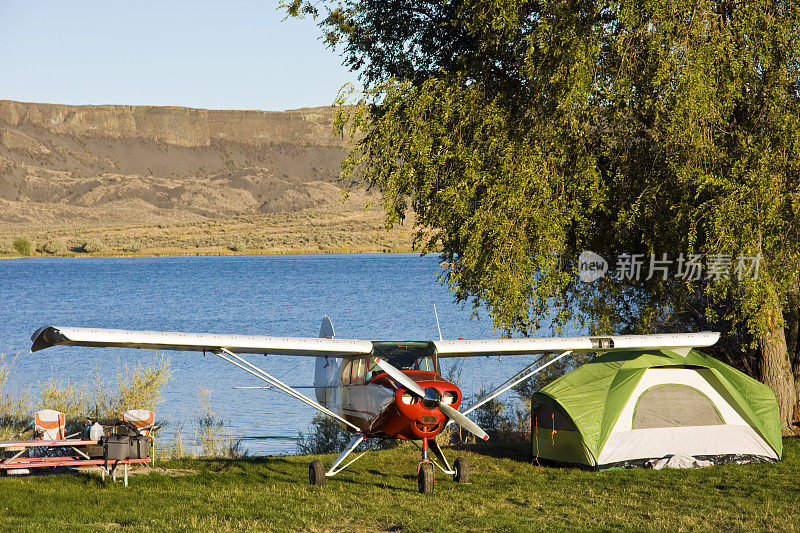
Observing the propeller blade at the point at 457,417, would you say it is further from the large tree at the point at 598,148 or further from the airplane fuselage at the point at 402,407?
the large tree at the point at 598,148

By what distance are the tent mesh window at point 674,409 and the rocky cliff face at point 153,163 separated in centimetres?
14238

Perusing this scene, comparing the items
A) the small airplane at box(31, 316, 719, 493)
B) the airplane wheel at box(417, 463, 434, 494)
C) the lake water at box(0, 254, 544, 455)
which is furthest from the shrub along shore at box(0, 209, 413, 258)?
the airplane wheel at box(417, 463, 434, 494)

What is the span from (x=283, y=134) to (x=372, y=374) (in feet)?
596

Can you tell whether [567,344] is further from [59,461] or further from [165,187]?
[165,187]

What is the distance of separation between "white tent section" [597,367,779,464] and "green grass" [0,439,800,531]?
0.46 m

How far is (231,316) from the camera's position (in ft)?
132

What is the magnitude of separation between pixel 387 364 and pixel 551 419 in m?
3.15

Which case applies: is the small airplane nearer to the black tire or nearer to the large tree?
the black tire

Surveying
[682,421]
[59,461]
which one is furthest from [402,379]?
[682,421]

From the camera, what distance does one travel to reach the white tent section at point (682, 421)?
10805mm

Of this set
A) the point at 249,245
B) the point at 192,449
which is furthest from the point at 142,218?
the point at 192,449

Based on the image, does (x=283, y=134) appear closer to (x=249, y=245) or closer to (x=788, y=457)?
(x=249, y=245)

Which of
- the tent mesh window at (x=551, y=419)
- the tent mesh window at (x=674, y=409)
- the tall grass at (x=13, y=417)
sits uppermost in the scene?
the tent mesh window at (x=674, y=409)

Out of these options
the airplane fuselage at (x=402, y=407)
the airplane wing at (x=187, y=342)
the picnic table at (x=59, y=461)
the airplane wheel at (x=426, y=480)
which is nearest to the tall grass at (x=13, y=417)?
the picnic table at (x=59, y=461)
